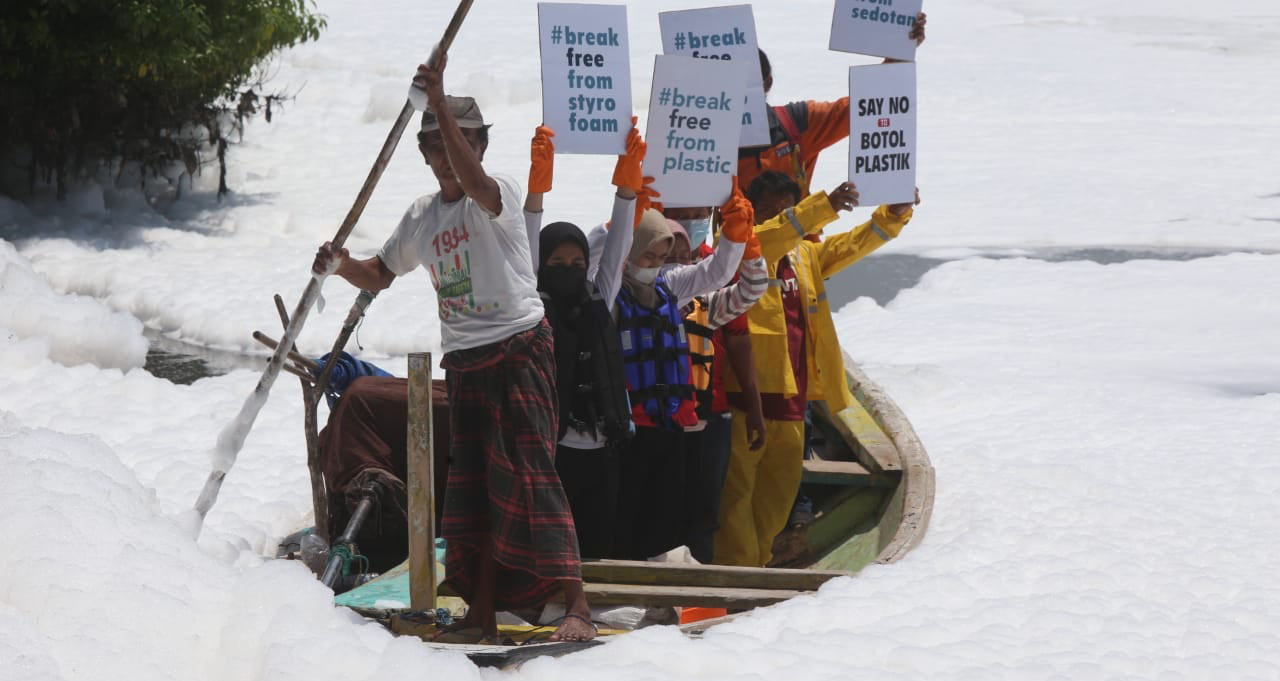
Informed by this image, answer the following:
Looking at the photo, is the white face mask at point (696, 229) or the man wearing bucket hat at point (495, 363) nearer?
the man wearing bucket hat at point (495, 363)

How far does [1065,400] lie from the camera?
25.0 feet

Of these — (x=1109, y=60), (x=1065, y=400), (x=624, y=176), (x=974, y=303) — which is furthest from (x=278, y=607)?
(x=1109, y=60)

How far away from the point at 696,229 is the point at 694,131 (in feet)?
1.54

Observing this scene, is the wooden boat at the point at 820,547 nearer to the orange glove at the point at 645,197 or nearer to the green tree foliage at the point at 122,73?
the orange glove at the point at 645,197

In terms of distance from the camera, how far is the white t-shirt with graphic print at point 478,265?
144 inches

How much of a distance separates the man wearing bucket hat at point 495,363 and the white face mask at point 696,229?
1.29 metres

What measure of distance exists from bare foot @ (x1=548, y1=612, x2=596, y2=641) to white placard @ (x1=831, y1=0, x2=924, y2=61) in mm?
2613

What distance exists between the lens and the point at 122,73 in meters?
13.0

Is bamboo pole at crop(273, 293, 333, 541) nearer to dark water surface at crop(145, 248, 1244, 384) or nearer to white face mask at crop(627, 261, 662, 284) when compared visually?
white face mask at crop(627, 261, 662, 284)

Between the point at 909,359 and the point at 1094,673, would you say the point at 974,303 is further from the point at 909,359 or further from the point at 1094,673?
the point at 1094,673

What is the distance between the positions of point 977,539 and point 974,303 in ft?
24.6

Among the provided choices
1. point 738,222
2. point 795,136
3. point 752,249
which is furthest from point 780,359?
point 795,136

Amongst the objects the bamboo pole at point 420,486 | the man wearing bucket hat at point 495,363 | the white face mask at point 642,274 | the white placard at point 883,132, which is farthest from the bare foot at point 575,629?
the white placard at point 883,132

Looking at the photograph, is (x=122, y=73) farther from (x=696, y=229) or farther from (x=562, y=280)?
(x=562, y=280)
